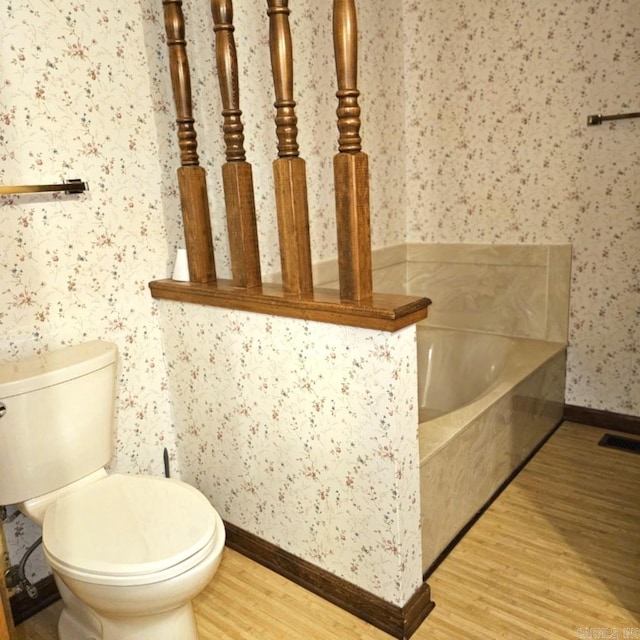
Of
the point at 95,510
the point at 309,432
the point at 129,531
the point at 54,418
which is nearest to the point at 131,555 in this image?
the point at 129,531

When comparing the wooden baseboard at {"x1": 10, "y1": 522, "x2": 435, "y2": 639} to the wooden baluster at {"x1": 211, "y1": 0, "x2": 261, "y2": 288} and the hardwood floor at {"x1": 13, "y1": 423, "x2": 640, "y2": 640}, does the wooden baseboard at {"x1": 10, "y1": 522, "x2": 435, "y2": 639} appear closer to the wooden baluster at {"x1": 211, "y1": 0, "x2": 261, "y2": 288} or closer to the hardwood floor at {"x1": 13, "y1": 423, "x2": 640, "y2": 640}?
the hardwood floor at {"x1": 13, "y1": 423, "x2": 640, "y2": 640}

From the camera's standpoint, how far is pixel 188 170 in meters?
1.86

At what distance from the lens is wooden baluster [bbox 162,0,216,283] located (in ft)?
5.92

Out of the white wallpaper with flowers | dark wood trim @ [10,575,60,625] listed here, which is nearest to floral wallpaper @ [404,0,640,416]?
the white wallpaper with flowers

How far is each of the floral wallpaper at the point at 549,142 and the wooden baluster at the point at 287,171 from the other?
60.4 inches

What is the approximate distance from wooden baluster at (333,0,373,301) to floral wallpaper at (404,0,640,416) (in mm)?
1544

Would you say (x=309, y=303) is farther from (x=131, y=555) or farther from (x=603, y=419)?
(x=603, y=419)

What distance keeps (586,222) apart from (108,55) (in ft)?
6.76

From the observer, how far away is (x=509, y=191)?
8.98 feet

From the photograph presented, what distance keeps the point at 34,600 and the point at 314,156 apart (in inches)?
75.6

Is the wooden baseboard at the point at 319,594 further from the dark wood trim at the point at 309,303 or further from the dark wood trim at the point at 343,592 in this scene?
the dark wood trim at the point at 309,303

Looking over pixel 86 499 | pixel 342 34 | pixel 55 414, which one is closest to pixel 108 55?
pixel 342 34

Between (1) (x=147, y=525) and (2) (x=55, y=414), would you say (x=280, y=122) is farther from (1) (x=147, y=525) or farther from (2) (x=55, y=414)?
(1) (x=147, y=525)

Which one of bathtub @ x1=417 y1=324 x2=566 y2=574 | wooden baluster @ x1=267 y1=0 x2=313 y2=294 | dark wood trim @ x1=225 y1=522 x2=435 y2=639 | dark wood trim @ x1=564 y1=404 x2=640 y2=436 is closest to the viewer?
wooden baluster @ x1=267 y1=0 x2=313 y2=294
